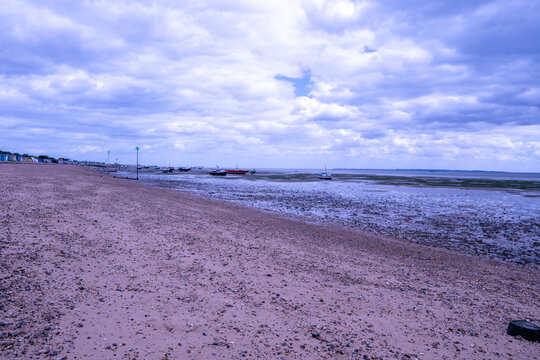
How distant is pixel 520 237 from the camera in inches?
748

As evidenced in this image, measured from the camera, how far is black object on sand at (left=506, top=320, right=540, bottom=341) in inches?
246

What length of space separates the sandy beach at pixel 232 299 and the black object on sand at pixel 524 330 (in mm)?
158

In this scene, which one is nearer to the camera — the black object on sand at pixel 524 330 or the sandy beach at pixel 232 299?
the sandy beach at pixel 232 299

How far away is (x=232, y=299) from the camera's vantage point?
7090mm

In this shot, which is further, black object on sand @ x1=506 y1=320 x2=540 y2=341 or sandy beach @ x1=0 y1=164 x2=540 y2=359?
black object on sand @ x1=506 y1=320 x2=540 y2=341

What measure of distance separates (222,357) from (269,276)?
3.81m

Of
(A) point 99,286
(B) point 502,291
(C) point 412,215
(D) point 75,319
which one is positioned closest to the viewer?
(D) point 75,319

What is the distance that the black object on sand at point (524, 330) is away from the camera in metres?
6.24

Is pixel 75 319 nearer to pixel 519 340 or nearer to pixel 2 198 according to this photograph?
pixel 519 340

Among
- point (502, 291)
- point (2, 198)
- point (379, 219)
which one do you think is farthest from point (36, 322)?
point (379, 219)

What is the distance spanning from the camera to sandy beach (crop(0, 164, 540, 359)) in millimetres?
5277

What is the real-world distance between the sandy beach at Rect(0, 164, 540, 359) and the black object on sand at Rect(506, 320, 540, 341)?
0.16 metres

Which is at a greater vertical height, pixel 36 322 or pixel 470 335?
pixel 36 322

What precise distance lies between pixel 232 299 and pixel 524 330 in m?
5.88
